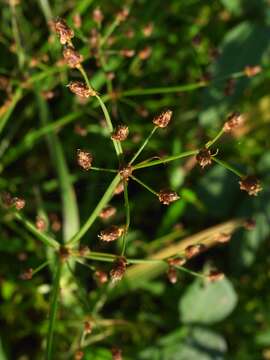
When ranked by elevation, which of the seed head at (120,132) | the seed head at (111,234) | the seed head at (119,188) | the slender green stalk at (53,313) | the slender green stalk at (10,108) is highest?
the slender green stalk at (10,108)

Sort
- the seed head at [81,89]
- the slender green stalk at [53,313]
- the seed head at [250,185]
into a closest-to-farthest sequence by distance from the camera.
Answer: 1. the seed head at [81,89]
2. the seed head at [250,185]
3. the slender green stalk at [53,313]

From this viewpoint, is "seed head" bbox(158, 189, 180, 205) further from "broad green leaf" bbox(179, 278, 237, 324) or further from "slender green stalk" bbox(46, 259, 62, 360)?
"broad green leaf" bbox(179, 278, 237, 324)

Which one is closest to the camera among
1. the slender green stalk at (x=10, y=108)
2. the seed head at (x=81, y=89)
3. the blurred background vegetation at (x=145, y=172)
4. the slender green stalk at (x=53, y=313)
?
the seed head at (x=81, y=89)

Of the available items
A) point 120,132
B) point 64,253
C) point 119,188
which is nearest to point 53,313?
point 64,253

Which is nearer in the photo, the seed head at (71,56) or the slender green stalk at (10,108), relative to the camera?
the seed head at (71,56)

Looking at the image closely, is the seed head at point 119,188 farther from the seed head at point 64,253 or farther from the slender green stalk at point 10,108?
the slender green stalk at point 10,108

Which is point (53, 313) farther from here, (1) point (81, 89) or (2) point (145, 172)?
(2) point (145, 172)

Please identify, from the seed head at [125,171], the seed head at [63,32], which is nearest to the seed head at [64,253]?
the seed head at [125,171]

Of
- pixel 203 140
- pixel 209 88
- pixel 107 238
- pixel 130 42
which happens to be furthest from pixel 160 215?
pixel 107 238
